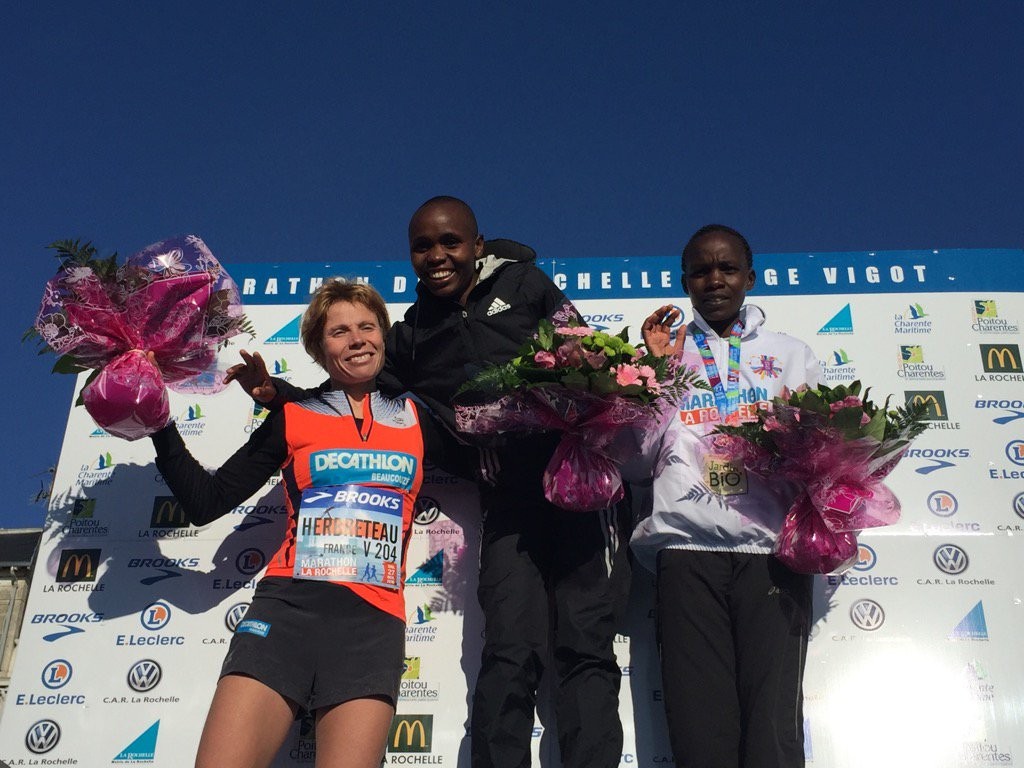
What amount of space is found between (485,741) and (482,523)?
3.07ft

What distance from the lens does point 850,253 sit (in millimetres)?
4602

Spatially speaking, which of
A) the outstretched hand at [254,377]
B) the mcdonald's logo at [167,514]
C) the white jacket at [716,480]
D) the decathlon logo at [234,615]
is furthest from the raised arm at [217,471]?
the white jacket at [716,480]

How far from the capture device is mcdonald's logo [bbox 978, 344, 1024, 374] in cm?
423

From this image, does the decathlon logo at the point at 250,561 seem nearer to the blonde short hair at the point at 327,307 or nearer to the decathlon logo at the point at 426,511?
the decathlon logo at the point at 426,511

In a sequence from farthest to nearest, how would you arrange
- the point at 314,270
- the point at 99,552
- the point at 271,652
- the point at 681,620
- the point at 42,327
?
the point at 314,270
the point at 99,552
the point at 42,327
the point at 681,620
the point at 271,652

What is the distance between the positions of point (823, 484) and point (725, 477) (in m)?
0.34

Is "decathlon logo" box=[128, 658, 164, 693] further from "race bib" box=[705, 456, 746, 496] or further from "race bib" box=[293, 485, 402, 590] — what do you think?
"race bib" box=[705, 456, 746, 496]

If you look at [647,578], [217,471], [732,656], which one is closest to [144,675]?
[217,471]

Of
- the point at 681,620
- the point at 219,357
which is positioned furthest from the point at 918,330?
the point at 219,357

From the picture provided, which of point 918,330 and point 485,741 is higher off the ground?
point 918,330

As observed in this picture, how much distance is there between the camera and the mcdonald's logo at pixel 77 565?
12.9 feet

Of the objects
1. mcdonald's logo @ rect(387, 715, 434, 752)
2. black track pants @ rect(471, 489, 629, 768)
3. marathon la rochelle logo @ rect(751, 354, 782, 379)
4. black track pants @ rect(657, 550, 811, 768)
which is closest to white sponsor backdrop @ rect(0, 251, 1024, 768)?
mcdonald's logo @ rect(387, 715, 434, 752)

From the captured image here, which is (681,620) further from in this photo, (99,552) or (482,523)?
(99,552)

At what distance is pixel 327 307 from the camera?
142 inches
